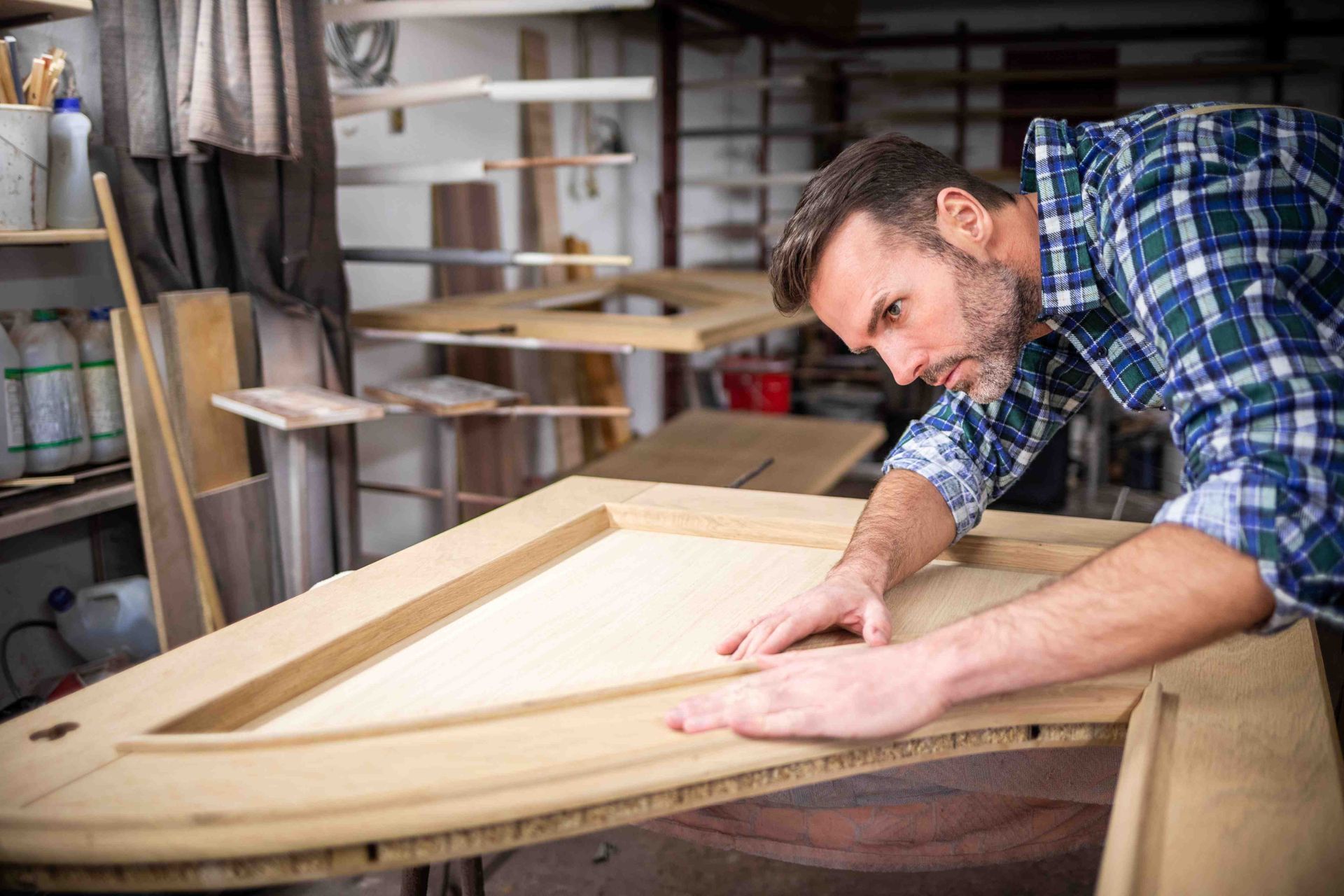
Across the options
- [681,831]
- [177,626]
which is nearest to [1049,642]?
[681,831]

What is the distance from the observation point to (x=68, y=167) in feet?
7.86

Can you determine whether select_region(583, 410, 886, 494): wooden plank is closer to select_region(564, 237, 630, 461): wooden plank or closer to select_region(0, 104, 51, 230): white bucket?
select_region(564, 237, 630, 461): wooden plank

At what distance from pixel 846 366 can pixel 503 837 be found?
20.5 feet

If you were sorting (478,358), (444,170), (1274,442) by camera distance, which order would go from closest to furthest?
(1274,442) → (444,170) → (478,358)

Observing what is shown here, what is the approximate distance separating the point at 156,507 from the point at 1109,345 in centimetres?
221

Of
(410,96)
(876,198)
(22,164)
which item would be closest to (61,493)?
(22,164)

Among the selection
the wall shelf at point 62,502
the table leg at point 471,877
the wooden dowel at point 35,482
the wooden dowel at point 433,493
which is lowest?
the table leg at point 471,877

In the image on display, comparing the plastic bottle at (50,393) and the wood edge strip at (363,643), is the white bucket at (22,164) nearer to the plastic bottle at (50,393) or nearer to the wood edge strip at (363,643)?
the plastic bottle at (50,393)

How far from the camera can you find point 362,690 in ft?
3.84

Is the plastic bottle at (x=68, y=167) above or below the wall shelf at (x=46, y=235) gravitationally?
above

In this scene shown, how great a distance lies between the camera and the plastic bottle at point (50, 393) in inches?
94.2

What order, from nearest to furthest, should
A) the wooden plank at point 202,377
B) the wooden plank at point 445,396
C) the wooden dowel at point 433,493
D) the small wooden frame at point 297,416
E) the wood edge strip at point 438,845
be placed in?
the wood edge strip at point 438,845
the small wooden frame at point 297,416
the wooden plank at point 202,377
the wooden plank at point 445,396
the wooden dowel at point 433,493

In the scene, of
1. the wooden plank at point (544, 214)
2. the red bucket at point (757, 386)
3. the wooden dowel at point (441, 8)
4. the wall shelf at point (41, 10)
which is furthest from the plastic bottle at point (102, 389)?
the red bucket at point (757, 386)

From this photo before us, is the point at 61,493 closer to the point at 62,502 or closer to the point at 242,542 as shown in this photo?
the point at 62,502
